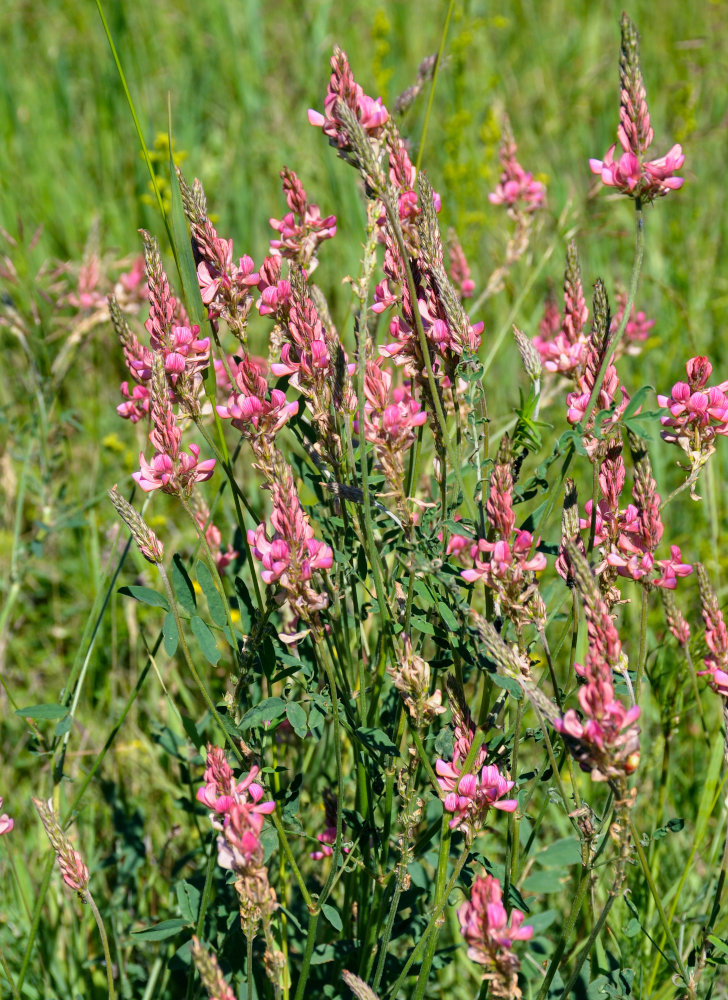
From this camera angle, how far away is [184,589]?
1.59 metres

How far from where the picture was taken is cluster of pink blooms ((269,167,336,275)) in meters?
1.57

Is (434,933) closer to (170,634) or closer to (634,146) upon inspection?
(170,634)

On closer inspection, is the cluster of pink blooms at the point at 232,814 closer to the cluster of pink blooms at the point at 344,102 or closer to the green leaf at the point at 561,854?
the green leaf at the point at 561,854

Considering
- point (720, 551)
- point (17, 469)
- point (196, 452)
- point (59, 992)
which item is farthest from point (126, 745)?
point (720, 551)

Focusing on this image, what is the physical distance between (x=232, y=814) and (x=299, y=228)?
0.94m

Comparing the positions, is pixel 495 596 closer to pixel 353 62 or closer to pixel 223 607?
pixel 223 607

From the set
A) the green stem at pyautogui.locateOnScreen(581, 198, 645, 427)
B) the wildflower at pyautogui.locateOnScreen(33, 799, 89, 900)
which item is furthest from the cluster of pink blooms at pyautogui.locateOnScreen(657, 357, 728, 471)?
the wildflower at pyautogui.locateOnScreen(33, 799, 89, 900)

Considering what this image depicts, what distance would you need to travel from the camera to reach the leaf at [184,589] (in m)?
1.57

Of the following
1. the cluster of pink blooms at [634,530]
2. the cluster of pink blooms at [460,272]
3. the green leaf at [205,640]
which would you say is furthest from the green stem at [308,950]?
the cluster of pink blooms at [460,272]

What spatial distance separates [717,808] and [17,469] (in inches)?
95.2

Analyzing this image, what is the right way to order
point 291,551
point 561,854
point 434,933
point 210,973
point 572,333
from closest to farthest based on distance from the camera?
point 210,973, point 291,551, point 434,933, point 572,333, point 561,854

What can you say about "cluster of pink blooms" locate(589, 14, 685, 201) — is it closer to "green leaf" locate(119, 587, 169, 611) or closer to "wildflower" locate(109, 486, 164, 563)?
"wildflower" locate(109, 486, 164, 563)

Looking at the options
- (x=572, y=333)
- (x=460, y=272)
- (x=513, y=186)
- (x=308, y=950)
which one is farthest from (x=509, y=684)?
(x=513, y=186)

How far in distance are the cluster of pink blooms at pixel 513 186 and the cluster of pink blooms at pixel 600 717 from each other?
1504 millimetres
